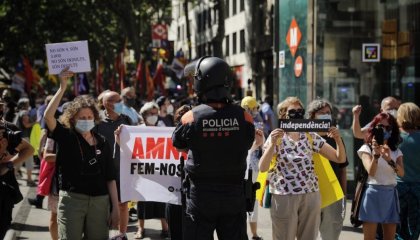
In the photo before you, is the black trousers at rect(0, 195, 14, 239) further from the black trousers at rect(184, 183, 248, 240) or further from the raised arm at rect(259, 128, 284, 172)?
the raised arm at rect(259, 128, 284, 172)

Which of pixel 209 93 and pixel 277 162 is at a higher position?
pixel 209 93

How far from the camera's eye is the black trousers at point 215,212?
5281 millimetres

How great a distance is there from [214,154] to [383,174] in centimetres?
299

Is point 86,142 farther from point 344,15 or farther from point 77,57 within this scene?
point 344,15

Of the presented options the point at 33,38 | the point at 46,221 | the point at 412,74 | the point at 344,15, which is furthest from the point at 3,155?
the point at 33,38

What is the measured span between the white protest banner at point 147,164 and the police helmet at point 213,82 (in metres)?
2.36

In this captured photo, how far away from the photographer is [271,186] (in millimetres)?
6863

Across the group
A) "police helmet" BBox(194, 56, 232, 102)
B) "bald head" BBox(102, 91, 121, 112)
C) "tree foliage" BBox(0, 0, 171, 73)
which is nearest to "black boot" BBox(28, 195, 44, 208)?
"bald head" BBox(102, 91, 121, 112)

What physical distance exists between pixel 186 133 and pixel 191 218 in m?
0.62

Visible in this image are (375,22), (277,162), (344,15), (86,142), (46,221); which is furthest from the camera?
(375,22)

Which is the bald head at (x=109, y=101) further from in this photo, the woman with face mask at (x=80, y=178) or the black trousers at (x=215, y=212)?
the black trousers at (x=215, y=212)

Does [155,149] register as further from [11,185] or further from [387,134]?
[387,134]

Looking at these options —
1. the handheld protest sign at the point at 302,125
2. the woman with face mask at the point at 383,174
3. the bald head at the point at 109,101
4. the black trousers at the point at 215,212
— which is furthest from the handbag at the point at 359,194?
the bald head at the point at 109,101

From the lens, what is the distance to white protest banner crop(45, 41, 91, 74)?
23.4 feet
